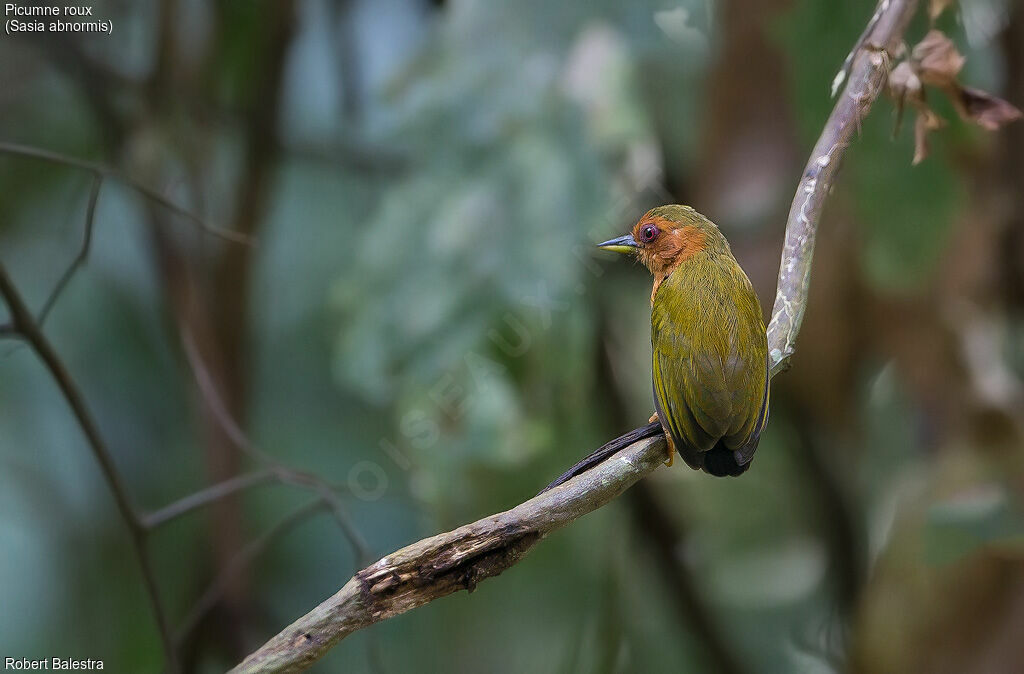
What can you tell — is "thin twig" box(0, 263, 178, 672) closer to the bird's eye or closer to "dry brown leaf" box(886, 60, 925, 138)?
the bird's eye

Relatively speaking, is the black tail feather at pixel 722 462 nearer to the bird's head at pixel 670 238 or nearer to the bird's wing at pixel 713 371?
the bird's wing at pixel 713 371

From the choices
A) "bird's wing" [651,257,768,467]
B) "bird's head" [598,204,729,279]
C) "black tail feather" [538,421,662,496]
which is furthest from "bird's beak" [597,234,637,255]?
"black tail feather" [538,421,662,496]

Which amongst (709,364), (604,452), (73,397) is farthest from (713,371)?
(73,397)

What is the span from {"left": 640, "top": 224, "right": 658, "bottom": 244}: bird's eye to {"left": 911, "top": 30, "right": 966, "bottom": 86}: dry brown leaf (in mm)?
376

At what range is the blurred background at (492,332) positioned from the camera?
1857 millimetres

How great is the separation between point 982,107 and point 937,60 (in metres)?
0.10

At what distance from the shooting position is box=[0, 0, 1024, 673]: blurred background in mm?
1857

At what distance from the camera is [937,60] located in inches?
47.0

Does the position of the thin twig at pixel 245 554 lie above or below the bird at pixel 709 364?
below

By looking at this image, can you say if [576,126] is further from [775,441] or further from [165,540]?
[165,540]

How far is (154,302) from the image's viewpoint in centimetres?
260

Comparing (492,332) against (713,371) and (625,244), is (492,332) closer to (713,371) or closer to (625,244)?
(625,244)

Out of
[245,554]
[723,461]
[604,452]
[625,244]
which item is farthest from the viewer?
[245,554]

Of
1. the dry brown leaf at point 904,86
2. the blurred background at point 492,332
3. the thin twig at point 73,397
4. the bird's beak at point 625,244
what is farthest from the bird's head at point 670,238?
the thin twig at point 73,397
